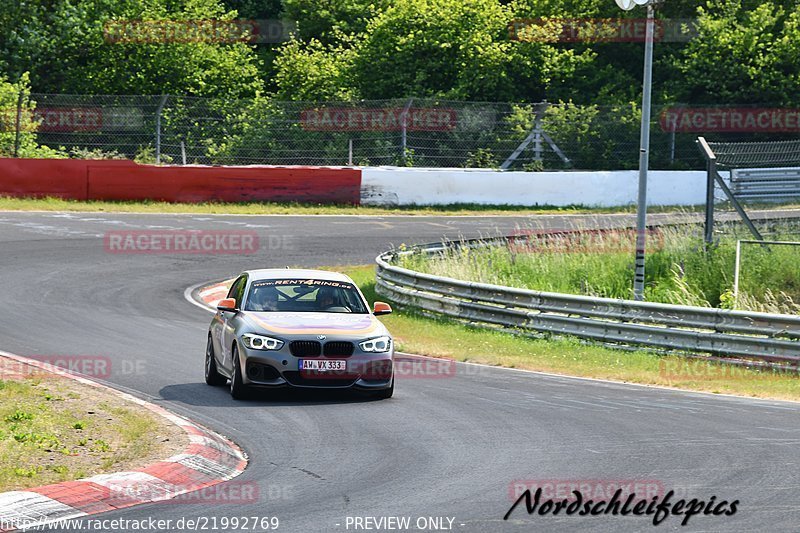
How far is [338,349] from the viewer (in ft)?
40.5

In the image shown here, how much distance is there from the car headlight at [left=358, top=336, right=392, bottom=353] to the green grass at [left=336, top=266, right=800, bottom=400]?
156 inches

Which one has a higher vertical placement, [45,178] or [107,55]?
[107,55]

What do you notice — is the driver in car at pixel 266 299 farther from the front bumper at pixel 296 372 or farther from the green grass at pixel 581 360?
the green grass at pixel 581 360

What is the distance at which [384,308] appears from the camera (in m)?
13.2

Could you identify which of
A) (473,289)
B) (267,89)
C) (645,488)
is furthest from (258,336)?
(267,89)

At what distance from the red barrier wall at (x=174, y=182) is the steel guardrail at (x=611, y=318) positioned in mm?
12632

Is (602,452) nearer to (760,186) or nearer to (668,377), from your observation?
(668,377)

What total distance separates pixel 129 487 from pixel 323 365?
13.7 feet

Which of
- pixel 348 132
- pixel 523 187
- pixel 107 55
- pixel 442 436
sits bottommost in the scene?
pixel 442 436

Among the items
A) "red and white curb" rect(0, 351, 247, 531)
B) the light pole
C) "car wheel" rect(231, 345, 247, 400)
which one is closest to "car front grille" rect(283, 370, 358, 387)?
"car wheel" rect(231, 345, 247, 400)

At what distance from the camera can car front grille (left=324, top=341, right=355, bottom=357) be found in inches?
484
